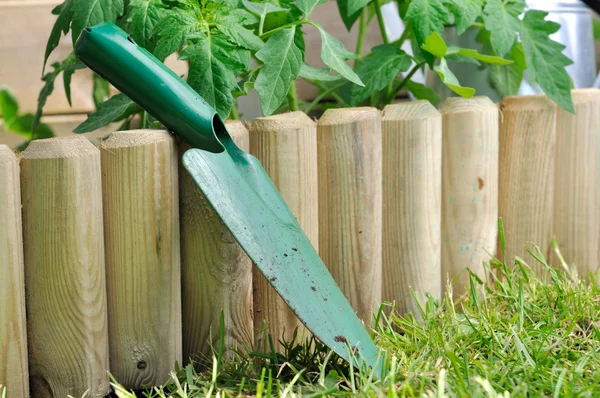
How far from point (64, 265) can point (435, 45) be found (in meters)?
0.66

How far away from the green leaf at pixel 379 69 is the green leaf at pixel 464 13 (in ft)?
0.36

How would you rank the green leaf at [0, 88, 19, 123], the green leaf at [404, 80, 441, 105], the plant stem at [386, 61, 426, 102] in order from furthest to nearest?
the green leaf at [0, 88, 19, 123] → the green leaf at [404, 80, 441, 105] → the plant stem at [386, 61, 426, 102]

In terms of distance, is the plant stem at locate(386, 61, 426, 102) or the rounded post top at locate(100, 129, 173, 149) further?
the plant stem at locate(386, 61, 426, 102)

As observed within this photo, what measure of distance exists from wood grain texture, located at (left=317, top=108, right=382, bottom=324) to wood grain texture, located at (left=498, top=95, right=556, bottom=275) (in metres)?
0.29

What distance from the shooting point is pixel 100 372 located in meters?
1.01

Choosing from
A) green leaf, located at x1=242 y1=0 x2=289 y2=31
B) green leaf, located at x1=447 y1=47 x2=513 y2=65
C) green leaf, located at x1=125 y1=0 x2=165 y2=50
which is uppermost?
green leaf, located at x1=242 y1=0 x2=289 y2=31

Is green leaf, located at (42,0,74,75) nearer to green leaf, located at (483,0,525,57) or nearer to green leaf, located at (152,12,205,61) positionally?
green leaf, located at (152,12,205,61)

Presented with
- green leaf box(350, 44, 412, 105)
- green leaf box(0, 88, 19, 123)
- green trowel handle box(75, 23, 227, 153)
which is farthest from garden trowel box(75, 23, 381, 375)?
green leaf box(0, 88, 19, 123)

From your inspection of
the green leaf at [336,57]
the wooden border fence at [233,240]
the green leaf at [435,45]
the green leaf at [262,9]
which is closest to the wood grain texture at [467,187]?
the wooden border fence at [233,240]

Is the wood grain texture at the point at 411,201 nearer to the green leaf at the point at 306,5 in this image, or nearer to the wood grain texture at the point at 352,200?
the wood grain texture at the point at 352,200

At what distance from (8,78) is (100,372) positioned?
1.40m

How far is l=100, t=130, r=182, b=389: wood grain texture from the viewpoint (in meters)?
1.00

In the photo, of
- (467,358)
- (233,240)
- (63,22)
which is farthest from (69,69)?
(467,358)

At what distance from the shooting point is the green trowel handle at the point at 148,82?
953mm
